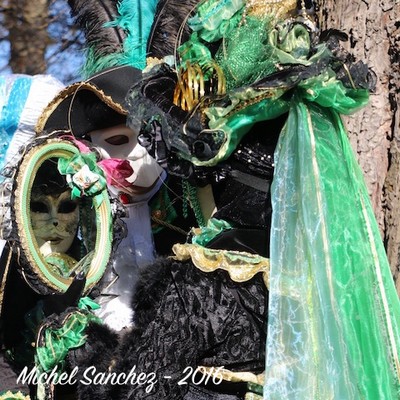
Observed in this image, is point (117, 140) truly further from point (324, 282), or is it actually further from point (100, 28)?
point (324, 282)

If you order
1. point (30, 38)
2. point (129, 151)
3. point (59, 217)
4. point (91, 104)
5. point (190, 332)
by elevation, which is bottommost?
point (190, 332)

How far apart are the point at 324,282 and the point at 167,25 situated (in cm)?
123

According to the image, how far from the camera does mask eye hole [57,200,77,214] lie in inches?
97.3

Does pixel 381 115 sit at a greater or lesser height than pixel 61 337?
greater

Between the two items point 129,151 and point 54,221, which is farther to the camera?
point 129,151

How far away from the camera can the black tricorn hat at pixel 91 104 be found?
2.44m

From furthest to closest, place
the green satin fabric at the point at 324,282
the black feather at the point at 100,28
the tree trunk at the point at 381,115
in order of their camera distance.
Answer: the black feather at the point at 100,28 < the tree trunk at the point at 381,115 < the green satin fabric at the point at 324,282

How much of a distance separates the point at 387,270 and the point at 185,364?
49cm

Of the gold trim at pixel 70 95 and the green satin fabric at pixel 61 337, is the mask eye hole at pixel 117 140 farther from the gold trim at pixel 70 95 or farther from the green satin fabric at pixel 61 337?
the green satin fabric at pixel 61 337

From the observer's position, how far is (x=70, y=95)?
8.21 ft

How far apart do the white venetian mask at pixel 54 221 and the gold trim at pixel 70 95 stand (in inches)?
8.8

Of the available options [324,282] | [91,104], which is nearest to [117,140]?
[91,104]

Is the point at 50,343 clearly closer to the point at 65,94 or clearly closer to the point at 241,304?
the point at 241,304

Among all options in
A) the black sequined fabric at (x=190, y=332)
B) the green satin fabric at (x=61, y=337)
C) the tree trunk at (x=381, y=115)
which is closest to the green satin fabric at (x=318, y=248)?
the black sequined fabric at (x=190, y=332)
